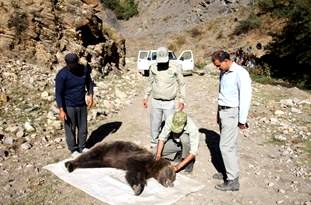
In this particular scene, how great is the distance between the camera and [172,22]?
41406mm

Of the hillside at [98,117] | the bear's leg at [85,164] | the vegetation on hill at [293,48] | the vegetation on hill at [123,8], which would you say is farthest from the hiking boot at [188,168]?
the vegetation on hill at [123,8]

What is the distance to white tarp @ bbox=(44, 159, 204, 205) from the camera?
17.2ft

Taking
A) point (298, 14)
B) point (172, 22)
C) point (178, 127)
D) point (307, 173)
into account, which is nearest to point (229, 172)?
point (178, 127)

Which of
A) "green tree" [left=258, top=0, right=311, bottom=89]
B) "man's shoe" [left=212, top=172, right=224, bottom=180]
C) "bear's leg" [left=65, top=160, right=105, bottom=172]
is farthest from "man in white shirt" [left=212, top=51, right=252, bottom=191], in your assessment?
"green tree" [left=258, top=0, right=311, bottom=89]

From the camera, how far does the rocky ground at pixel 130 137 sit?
219 inches

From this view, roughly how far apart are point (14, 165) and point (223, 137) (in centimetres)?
321

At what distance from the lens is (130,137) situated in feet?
25.8

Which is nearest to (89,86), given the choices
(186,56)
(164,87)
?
(164,87)

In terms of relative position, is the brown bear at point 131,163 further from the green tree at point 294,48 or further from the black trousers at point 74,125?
the green tree at point 294,48

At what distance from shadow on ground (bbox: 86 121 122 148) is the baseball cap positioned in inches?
84.1

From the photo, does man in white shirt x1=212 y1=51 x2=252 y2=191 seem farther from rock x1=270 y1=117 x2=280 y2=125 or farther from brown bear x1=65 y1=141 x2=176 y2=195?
rock x1=270 y1=117 x2=280 y2=125

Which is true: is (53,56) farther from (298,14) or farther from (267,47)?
(267,47)

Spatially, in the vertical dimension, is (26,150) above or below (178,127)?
below

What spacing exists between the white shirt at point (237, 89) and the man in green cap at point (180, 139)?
681 millimetres
